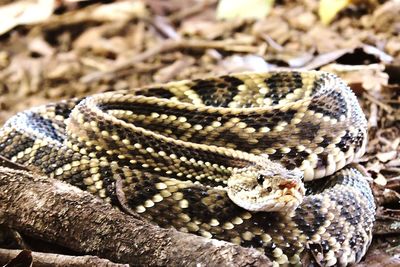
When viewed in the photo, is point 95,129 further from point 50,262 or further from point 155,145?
point 50,262

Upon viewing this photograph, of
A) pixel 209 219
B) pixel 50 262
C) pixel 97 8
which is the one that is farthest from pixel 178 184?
pixel 97 8

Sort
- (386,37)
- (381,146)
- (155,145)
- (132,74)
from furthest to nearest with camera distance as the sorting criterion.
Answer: (132,74)
(386,37)
(381,146)
(155,145)

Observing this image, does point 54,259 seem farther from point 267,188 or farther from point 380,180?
point 380,180

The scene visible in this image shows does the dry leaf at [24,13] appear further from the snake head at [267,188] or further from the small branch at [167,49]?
the snake head at [267,188]

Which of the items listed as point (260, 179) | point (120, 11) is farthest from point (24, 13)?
point (260, 179)

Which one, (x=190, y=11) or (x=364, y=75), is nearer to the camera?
(x=364, y=75)

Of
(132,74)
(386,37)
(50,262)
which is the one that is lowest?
(132,74)
